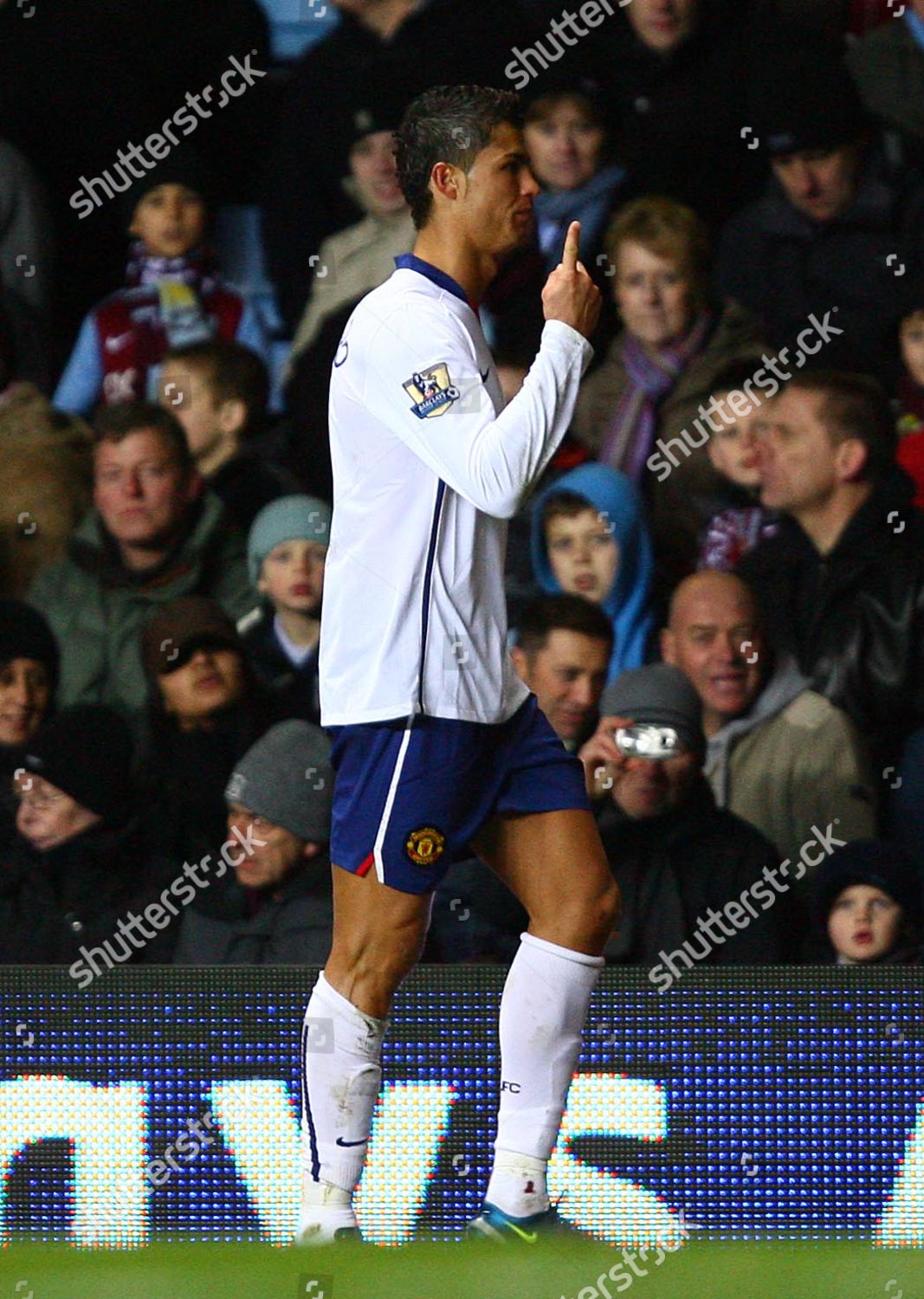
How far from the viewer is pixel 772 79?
15.7 ft

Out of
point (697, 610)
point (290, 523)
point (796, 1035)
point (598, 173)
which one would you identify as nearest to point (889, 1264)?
point (796, 1035)

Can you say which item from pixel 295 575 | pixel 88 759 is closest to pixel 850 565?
pixel 295 575

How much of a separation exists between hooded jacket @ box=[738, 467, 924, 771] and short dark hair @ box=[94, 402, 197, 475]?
4.23ft

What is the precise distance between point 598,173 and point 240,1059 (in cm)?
217

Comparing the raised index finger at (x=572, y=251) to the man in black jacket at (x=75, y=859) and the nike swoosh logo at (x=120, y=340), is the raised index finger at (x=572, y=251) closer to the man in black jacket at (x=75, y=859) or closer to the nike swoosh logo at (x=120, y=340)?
the man in black jacket at (x=75, y=859)

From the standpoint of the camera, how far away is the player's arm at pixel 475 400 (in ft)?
8.75

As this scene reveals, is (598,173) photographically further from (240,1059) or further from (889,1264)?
(889,1264)

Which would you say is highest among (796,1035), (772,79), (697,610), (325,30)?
(325,30)

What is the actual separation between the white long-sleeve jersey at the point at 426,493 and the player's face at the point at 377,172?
2.06 m

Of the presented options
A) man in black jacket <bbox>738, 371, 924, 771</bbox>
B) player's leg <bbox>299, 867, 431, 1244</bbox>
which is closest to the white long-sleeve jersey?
player's leg <bbox>299, 867, 431, 1244</bbox>

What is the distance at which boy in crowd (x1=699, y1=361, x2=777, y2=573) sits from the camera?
15.3 feet

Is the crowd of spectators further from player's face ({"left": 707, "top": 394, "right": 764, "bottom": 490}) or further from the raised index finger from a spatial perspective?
the raised index finger

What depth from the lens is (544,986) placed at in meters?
2.81

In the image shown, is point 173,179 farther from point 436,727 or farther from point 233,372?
point 436,727
